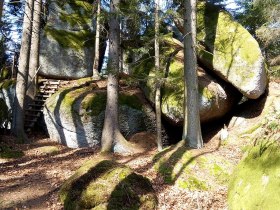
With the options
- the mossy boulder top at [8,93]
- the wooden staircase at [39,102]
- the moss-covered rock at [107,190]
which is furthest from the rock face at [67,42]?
the moss-covered rock at [107,190]

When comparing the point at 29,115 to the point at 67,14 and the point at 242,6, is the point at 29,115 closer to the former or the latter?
the point at 67,14

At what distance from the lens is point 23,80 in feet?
42.1

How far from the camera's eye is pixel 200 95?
37.0ft

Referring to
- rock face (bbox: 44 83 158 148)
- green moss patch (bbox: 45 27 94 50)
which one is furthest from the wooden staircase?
green moss patch (bbox: 45 27 94 50)


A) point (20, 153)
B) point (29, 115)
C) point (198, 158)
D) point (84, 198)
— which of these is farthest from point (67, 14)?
point (84, 198)

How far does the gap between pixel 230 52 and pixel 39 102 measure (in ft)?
31.4

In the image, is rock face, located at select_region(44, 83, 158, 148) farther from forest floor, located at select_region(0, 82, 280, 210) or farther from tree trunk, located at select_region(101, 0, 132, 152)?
tree trunk, located at select_region(101, 0, 132, 152)

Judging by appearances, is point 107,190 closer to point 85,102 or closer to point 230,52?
point 85,102

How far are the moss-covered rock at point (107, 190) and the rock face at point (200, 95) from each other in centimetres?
461

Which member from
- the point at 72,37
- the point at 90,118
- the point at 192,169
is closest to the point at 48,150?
the point at 90,118

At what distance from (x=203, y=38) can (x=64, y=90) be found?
6.70 meters

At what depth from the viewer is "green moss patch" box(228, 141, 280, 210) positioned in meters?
5.26

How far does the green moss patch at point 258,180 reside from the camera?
5265 mm

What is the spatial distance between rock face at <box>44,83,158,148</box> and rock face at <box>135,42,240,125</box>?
84cm
